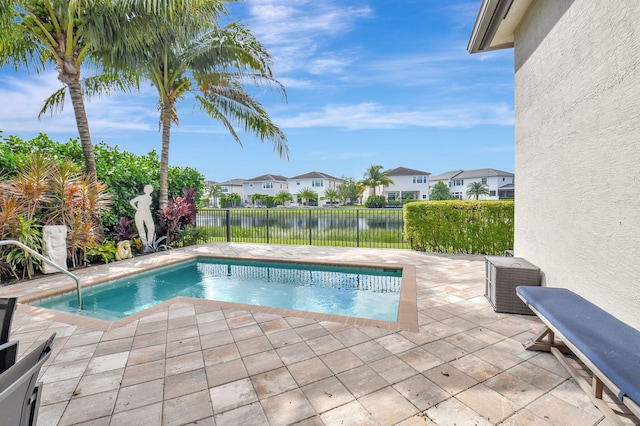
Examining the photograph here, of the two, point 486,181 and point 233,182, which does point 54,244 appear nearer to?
point 486,181

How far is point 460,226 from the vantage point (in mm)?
8023

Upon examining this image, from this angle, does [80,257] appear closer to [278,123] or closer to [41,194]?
[41,194]

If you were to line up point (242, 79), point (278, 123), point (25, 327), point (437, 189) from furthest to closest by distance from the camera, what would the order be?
point (437, 189) < point (278, 123) < point (242, 79) < point (25, 327)

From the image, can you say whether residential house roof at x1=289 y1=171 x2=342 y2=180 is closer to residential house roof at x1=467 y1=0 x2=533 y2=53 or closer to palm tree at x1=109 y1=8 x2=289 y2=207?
palm tree at x1=109 y1=8 x2=289 y2=207

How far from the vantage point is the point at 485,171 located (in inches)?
2009

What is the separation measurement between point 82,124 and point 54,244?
3.04m

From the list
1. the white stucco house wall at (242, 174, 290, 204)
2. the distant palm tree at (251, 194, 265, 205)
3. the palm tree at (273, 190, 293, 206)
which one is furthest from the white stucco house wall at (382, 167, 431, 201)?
the distant palm tree at (251, 194, 265, 205)

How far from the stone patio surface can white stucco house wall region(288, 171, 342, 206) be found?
5020 centimetres

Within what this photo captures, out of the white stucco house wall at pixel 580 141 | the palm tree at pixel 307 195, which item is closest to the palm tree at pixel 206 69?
the white stucco house wall at pixel 580 141

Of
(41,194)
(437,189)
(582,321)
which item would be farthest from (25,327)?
(437,189)

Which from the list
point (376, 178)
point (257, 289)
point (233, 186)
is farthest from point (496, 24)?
point (233, 186)

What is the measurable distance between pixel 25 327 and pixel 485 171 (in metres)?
56.6

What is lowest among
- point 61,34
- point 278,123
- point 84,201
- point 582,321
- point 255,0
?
point 582,321

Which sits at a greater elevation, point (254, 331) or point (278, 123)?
point (278, 123)
